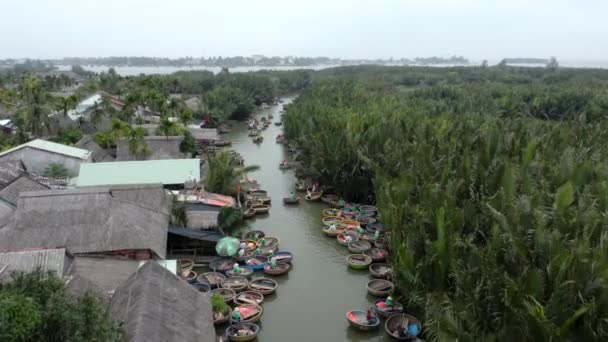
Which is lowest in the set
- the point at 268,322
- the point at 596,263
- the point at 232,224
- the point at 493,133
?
the point at 268,322

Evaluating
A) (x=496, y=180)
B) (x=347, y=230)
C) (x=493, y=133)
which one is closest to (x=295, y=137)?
(x=347, y=230)

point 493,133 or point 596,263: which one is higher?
point 493,133

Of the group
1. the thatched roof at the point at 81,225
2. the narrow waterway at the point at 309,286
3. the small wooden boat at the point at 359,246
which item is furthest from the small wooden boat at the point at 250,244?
the small wooden boat at the point at 359,246

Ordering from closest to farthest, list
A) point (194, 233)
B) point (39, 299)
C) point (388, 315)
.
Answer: point (39, 299) < point (388, 315) < point (194, 233)

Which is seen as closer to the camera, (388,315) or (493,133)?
(388,315)

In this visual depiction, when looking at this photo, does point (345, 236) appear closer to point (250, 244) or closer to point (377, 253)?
point (377, 253)

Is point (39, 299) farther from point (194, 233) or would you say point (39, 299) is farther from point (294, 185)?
point (294, 185)

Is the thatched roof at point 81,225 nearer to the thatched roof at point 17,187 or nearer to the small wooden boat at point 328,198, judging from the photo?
the thatched roof at point 17,187

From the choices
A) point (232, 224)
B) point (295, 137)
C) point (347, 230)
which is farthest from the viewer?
point (295, 137)
